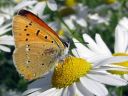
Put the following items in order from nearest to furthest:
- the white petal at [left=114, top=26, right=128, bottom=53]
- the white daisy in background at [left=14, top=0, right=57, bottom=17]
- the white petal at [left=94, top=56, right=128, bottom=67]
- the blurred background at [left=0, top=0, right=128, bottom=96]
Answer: the white petal at [left=94, top=56, right=128, bottom=67], the white petal at [left=114, top=26, right=128, bottom=53], the white daisy in background at [left=14, top=0, right=57, bottom=17], the blurred background at [left=0, top=0, right=128, bottom=96]

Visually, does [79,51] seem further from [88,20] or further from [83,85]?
[88,20]

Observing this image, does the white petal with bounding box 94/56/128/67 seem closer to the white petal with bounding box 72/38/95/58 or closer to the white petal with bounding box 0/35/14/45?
the white petal with bounding box 72/38/95/58

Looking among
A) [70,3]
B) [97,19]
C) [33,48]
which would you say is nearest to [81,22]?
[97,19]

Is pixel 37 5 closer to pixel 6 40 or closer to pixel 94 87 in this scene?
pixel 6 40

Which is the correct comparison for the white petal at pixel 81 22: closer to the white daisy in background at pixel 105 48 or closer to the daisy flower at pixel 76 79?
the white daisy in background at pixel 105 48

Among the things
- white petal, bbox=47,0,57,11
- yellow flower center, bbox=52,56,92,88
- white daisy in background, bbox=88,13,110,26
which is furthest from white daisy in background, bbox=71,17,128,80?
white daisy in background, bbox=88,13,110,26

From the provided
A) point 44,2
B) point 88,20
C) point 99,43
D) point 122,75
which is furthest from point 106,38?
point 122,75

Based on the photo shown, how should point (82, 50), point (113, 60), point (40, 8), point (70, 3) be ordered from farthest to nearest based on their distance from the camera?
point (70, 3)
point (40, 8)
point (82, 50)
point (113, 60)
